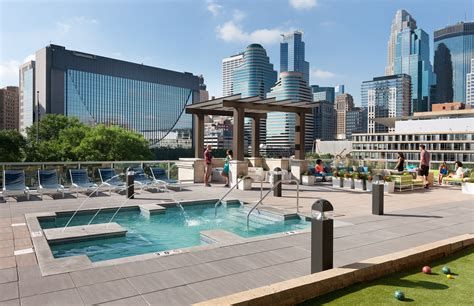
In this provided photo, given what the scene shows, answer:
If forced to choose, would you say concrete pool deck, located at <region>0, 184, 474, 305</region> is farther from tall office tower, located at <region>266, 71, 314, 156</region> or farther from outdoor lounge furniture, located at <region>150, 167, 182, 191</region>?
tall office tower, located at <region>266, 71, 314, 156</region>

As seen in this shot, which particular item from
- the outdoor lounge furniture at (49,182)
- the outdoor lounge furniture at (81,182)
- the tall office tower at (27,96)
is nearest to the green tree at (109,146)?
the outdoor lounge furniture at (81,182)

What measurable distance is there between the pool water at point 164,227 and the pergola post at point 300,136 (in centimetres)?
758

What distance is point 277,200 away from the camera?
1209cm

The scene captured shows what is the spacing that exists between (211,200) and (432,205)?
6683mm

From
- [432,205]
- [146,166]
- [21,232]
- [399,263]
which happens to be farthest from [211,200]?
[399,263]

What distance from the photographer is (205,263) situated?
5.52 metres

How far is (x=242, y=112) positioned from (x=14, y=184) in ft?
29.8

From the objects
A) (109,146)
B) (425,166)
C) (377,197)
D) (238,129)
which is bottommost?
(377,197)

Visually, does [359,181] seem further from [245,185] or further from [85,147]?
[85,147]

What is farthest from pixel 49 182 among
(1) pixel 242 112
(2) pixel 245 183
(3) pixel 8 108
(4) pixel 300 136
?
(3) pixel 8 108

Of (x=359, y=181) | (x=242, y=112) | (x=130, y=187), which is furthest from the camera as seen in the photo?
(x=242, y=112)

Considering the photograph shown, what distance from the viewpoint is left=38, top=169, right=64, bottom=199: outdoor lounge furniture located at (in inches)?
475

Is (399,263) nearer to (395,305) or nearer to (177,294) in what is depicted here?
(395,305)

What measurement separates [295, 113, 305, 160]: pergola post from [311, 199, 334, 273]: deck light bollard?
45.2 feet
